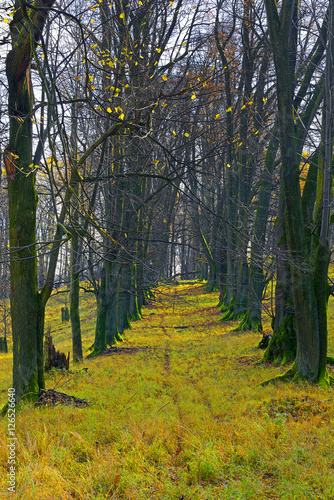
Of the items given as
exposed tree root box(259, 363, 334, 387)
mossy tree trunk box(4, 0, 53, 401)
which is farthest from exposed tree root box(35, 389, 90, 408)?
exposed tree root box(259, 363, 334, 387)

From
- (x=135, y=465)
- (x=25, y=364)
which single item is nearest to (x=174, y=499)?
(x=135, y=465)

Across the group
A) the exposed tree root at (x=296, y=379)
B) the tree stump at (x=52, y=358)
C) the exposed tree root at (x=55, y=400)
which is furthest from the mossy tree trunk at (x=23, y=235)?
the exposed tree root at (x=296, y=379)

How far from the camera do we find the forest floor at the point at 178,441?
3.65 meters

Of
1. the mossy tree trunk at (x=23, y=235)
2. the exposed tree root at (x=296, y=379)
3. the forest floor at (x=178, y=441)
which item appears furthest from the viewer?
the exposed tree root at (x=296, y=379)

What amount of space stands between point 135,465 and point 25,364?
2.68 metres

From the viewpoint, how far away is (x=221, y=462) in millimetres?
4227

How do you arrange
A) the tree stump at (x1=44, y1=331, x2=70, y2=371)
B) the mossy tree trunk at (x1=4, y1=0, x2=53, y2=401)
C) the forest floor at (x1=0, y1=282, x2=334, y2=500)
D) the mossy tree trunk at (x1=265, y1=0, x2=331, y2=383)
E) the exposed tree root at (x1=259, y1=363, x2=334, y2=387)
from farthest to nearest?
1. the tree stump at (x1=44, y1=331, x2=70, y2=371)
2. the mossy tree trunk at (x1=265, y1=0, x2=331, y2=383)
3. the exposed tree root at (x1=259, y1=363, x2=334, y2=387)
4. the mossy tree trunk at (x1=4, y1=0, x2=53, y2=401)
5. the forest floor at (x1=0, y1=282, x2=334, y2=500)

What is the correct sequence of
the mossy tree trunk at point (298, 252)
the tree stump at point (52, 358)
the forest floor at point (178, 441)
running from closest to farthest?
the forest floor at point (178, 441) → the mossy tree trunk at point (298, 252) → the tree stump at point (52, 358)

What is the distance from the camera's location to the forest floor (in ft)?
12.0

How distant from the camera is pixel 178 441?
4961 millimetres

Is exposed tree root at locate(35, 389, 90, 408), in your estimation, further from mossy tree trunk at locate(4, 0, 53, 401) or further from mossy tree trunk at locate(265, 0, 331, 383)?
mossy tree trunk at locate(265, 0, 331, 383)

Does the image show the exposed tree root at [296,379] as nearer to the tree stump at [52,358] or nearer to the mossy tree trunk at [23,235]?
the mossy tree trunk at [23,235]

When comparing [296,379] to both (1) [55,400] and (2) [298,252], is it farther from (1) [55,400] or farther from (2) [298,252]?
(1) [55,400]

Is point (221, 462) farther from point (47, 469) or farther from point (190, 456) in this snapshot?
point (47, 469)
